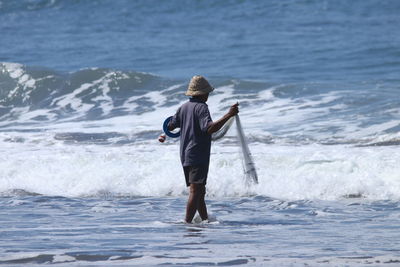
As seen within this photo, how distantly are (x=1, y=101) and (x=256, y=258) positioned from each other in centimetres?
1435

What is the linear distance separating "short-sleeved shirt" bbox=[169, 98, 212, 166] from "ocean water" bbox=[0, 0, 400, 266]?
2.08ft

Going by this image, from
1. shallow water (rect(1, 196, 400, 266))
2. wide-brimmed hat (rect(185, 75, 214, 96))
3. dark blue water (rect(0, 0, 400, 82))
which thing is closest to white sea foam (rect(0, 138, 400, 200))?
shallow water (rect(1, 196, 400, 266))

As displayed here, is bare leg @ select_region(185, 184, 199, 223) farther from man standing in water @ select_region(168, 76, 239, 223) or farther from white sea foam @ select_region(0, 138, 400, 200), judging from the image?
white sea foam @ select_region(0, 138, 400, 200)

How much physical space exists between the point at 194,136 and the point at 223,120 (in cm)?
47

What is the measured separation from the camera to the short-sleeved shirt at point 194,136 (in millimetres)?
7887

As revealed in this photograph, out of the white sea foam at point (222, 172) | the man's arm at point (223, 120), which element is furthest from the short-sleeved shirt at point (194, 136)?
the white sea foam at point (222, 172)

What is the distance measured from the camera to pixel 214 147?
13.1 m

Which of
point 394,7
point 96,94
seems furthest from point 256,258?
point 394,7

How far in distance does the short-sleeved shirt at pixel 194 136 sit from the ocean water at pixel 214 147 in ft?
2.08

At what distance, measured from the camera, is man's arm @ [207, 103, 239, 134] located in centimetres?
749

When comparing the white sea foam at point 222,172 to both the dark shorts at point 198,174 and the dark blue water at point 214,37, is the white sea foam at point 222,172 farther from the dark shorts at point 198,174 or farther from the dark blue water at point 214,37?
the dark blue water at point 214,37

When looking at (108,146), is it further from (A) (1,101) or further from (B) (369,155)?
(A) (1,101)

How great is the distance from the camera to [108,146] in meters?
13.8

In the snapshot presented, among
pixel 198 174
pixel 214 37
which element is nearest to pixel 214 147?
pixel 198 174
